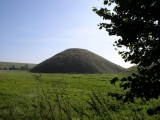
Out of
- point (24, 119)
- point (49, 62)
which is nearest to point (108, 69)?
point (49, 62)

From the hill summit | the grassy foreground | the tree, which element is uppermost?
the hill summit

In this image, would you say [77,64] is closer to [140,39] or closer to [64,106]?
[64,106]

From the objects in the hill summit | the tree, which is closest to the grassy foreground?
the tree

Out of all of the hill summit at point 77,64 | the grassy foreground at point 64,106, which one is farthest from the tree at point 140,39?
the hill summit at point 77,64

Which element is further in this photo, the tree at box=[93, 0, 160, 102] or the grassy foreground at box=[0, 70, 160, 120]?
the grassy foreground at box=[0, 70, 160, 120]

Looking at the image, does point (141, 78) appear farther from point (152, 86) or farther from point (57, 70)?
point (57, 70)

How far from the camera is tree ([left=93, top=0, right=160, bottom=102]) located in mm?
3934

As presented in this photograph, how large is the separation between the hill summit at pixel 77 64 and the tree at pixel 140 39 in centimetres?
13798

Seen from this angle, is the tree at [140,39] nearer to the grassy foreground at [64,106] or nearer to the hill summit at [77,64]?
the grassy foreground at [64,106]

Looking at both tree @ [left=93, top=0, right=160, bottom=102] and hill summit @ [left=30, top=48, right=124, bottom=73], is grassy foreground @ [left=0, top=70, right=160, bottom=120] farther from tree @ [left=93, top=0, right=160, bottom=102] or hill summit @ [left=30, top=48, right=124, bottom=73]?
hill summit @ [left=30, top=48, right=124, bottom=73]

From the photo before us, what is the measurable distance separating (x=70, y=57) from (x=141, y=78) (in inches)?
6629

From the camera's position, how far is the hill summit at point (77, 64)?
15138cm

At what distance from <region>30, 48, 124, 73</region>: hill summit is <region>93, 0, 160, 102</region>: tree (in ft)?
453

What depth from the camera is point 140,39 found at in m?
4.39
